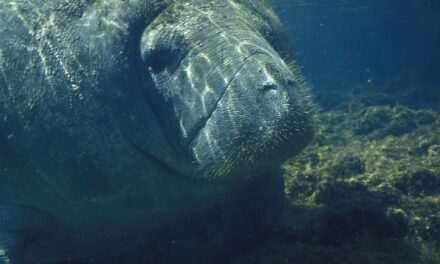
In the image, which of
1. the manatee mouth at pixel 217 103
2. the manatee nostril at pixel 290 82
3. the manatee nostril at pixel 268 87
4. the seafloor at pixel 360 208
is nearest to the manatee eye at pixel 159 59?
the manatee mouth at pixel 217 103

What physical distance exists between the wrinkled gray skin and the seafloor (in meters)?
1.41

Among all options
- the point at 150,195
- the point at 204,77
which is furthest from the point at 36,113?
the point at 204,77

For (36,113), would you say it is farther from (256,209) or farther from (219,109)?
(256,209)

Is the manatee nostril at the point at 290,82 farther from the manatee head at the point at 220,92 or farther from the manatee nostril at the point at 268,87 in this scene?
the manatee nostril at the point at 268,87

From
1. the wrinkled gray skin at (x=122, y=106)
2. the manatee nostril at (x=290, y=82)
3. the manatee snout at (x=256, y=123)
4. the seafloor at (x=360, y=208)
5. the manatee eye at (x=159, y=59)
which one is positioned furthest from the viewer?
the seafloor at (x=360, y=208)

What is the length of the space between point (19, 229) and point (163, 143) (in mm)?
1920

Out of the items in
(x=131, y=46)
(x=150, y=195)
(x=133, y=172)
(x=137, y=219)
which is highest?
(x=131, y=46)

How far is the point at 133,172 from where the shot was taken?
13.4 feet

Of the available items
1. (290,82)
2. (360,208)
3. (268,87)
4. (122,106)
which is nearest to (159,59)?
(122,106)

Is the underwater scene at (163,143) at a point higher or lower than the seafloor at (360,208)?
higher

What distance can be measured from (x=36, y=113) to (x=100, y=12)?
1219mm

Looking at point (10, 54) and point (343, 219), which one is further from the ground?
point (10, 54)

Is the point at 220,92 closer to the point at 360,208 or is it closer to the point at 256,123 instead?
the point at 256,123

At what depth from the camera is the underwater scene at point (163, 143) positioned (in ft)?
11.3
